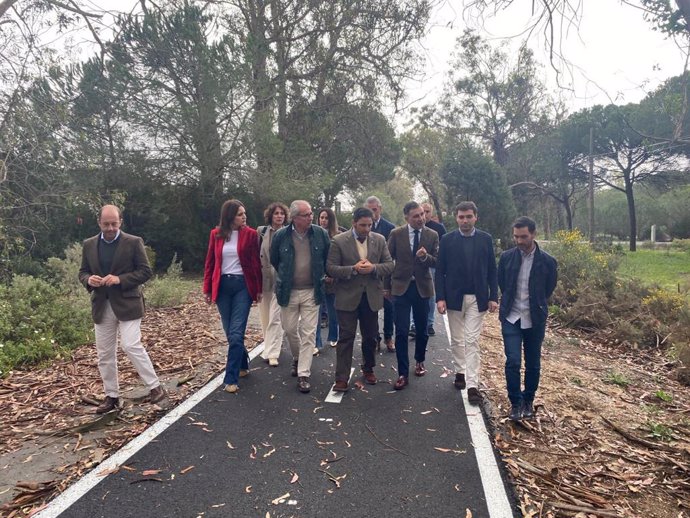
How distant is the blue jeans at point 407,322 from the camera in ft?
18.2

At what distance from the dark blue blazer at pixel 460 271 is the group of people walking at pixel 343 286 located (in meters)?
0.01

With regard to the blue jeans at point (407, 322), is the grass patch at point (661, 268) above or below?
below

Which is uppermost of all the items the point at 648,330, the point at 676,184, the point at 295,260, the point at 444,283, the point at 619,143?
the point at 619,143

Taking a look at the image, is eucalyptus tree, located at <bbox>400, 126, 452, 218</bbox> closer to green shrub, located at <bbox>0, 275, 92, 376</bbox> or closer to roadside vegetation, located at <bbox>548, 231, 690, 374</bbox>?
roadside vegetation, located at <bbox>548, 231, 690, 374</bbox>

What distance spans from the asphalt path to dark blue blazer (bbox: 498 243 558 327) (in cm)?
119

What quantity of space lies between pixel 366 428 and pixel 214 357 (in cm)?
307

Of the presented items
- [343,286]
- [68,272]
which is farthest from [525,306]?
[68,272]

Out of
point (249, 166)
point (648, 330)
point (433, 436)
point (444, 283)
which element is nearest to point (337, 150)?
point (249, 166)

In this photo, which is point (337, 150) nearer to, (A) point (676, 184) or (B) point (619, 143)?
(B) point (619, 143)

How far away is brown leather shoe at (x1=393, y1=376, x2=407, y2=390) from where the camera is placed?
5.43m

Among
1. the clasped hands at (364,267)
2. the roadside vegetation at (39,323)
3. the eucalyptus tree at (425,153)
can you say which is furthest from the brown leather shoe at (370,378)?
the eucalyptus tree at (425,153)

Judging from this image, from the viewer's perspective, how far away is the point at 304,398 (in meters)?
5.12

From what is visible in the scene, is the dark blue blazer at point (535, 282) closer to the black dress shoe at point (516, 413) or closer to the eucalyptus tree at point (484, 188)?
the black dress shoe at point (516, 413)

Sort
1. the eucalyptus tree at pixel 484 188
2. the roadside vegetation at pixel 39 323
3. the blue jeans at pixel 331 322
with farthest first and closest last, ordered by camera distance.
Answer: the eucalyptus tree at pixel 484 188, the blue jeans at pixel 331 322, the roadside vegetation at pixel 39 323
